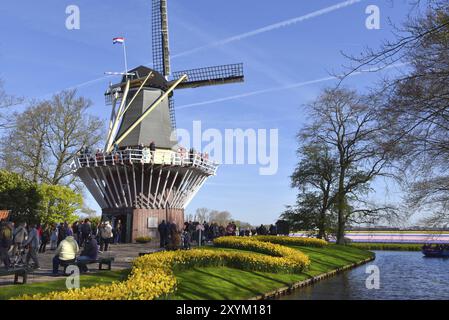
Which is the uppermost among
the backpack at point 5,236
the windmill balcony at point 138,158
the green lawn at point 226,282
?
the windmill balcony at point 138,158

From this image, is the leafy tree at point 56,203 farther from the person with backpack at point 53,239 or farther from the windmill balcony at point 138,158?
the person with backpack at point 53,239

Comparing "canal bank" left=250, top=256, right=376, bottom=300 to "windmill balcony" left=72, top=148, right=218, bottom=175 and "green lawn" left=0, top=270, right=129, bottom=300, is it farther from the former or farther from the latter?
"windmill balcony" left=72, top=148, right=218, bottom=175

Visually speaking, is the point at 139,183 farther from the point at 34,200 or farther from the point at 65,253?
the point at 65,253

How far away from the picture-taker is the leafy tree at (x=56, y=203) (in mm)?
38250

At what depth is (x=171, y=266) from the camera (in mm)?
15227

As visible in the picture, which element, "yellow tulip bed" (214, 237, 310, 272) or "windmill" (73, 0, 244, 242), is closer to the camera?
"yellow tulip bed" (214, 237, 310, 272)

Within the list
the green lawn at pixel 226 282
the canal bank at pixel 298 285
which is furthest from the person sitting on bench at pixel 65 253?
the canal bank at pixel 298 285

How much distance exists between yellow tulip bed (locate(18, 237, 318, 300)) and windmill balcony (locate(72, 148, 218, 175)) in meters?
9.66

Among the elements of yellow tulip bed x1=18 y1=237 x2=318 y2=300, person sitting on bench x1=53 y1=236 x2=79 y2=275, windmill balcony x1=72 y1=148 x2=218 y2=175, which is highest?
windmill balcony x1=72 y1=148 x2=218 y2=175

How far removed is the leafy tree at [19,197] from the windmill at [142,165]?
16.7 ft

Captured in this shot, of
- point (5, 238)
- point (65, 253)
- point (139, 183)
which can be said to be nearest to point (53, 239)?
point (139, 183)

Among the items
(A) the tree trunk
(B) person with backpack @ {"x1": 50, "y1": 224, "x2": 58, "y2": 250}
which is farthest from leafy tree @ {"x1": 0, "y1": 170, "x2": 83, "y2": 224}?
(A) the tree trunk

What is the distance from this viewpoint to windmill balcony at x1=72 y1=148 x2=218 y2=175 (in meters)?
31.9
